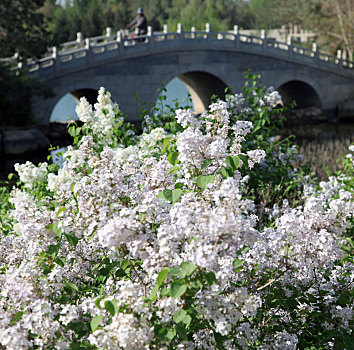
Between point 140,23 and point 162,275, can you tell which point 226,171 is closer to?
point 162,275

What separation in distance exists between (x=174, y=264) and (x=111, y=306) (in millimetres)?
336

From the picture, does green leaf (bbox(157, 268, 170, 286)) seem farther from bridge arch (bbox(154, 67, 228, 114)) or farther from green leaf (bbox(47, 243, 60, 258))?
bridge arch (bbox(154, 67, 228, 114))

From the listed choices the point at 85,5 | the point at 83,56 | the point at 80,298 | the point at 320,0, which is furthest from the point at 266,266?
the point at 85,5

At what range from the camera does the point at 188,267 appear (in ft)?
7.38

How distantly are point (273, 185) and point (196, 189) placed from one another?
14.7 ft

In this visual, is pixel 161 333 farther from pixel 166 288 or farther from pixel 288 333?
pixel 288 333

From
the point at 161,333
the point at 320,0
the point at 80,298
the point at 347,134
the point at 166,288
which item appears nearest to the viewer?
the point at 161,333

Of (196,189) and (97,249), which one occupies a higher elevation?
(196,189)

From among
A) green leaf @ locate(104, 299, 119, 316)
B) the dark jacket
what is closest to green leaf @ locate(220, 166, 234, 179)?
green leaf @ locate(104, 299, 119, 316)

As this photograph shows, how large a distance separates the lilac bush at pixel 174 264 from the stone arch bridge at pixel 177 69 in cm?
1624

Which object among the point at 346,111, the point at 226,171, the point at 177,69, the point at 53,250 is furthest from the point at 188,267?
the point at 346,111

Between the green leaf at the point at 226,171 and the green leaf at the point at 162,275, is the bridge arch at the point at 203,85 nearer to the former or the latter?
the green leaf at the point at 226,171

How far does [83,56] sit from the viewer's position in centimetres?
2056

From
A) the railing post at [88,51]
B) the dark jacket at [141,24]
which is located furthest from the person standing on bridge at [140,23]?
the railing post at [88,51]
